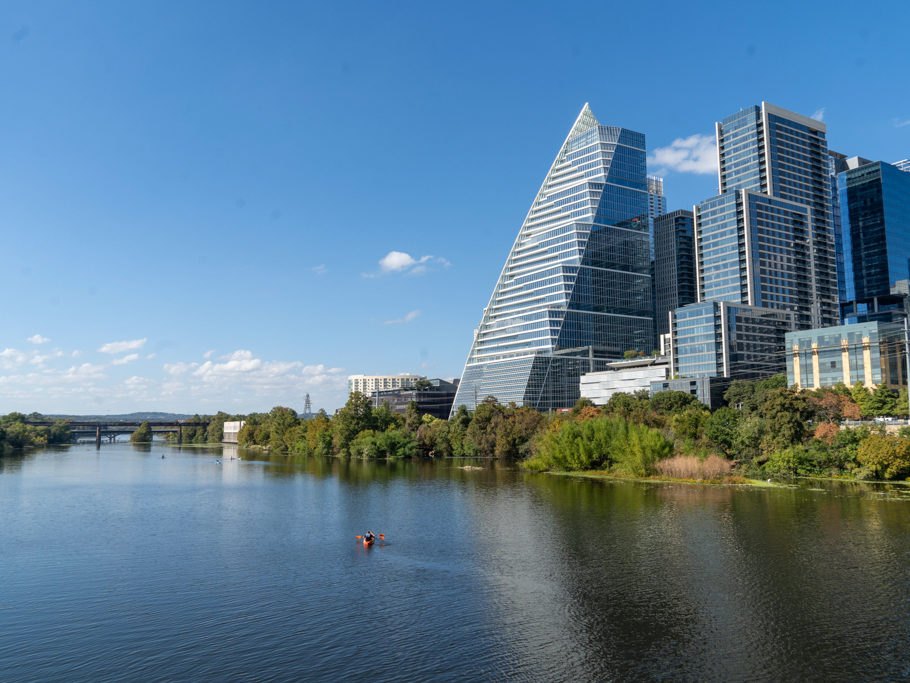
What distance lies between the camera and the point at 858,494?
82500 millimetres

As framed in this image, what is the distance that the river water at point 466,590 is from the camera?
110 ft

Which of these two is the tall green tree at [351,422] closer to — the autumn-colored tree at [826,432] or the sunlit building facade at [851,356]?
the autumn-colored tree at [826,432]

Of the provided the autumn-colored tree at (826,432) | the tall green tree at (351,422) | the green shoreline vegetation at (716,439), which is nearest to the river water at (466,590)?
the green shoreline vegetation at (716,439)

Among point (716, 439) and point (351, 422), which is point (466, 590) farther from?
point (351, 422)

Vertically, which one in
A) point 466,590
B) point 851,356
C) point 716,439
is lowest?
point 466,590

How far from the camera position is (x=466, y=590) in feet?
148

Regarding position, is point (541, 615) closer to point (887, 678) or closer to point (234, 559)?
point (887, 678)

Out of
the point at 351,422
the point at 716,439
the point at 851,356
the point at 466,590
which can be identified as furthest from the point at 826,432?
the point at 351,422

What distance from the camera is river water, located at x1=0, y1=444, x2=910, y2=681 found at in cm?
3347

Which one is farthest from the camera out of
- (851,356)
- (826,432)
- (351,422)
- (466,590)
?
(351,422)

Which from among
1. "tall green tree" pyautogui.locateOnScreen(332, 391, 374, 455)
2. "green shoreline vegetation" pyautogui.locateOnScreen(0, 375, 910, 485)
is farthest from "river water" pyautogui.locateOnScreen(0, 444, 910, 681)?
"tall green tree" pyautogui.locateOnScreen(332, 391, 374, 455)

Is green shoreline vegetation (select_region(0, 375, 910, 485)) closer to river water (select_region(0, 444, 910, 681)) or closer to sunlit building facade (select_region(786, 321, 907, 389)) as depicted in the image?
sunlit building facade (select_region(786, 321, 907, 389))

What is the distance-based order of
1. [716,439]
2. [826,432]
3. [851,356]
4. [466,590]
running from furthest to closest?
[851,356] → [716,439] → [826,432] → [466,590]

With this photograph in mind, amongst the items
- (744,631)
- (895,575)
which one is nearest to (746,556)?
(895,575)
